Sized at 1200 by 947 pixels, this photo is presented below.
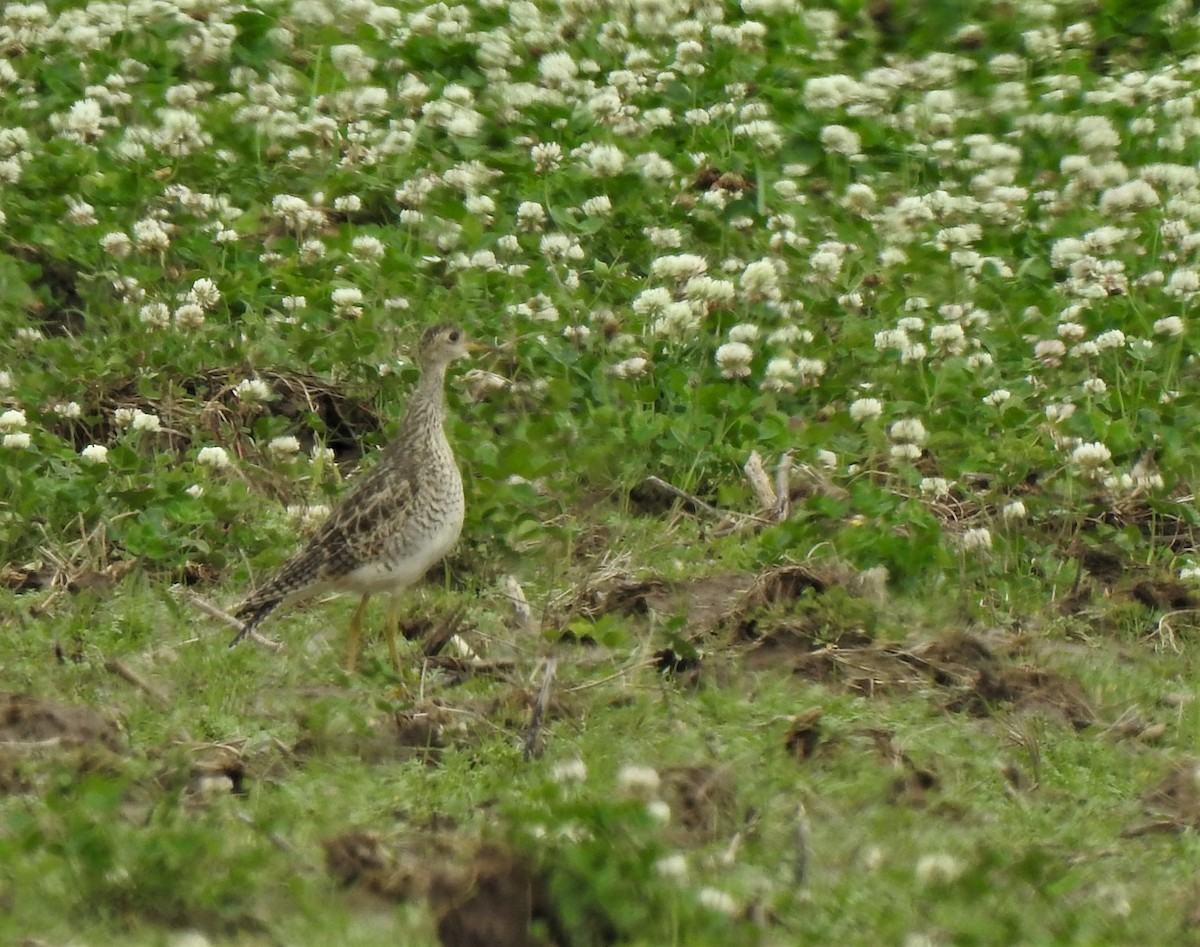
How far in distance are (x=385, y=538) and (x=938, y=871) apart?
9.81 feet

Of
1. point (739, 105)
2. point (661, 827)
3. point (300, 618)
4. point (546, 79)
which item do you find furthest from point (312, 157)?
point (661, 827)

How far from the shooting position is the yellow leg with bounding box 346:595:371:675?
8309 mm

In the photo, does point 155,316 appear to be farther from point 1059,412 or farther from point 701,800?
point 701,800

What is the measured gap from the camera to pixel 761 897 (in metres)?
5.91

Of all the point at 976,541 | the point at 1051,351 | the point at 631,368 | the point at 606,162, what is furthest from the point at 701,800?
the point at 606,162

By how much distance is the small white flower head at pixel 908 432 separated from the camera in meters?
9.52

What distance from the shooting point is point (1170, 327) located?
10.4 meters

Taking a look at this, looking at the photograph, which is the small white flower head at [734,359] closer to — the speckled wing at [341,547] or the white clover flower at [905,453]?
the white clover flower at [905,453]

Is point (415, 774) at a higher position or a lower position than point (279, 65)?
higher

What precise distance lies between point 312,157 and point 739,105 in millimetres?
2359

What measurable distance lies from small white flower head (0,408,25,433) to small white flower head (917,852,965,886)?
4.84m

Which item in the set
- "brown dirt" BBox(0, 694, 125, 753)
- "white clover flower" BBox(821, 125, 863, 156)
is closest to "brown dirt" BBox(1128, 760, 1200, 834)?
"brown dirt" BBox(0, 694, 125, 753)

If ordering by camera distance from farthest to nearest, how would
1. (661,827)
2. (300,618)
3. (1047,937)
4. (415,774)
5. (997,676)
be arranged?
(300,618)
(997,676)
(415,774)
(661,827)
(1047,937)

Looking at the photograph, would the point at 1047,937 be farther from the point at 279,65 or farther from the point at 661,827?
the point at 279,65
